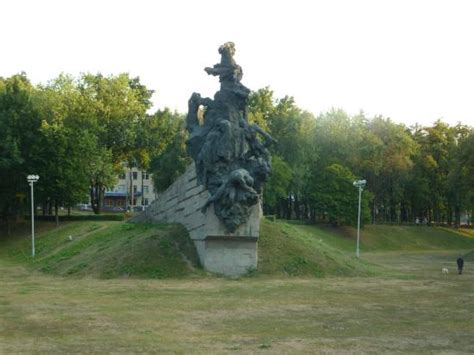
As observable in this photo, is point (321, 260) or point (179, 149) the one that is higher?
point (179, 149)

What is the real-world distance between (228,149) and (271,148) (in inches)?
1565

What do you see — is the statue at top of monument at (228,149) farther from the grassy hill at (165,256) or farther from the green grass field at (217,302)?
the green grass field at (217,302)

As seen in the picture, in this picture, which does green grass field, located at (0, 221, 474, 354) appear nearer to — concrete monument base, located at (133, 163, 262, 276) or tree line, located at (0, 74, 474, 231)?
concrete monument base, located at (133, 163, 262, 276)

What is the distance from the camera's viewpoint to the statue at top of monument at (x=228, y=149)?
1021 inches

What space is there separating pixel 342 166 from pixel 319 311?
5207 cm

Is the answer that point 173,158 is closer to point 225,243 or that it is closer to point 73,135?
point 73,135

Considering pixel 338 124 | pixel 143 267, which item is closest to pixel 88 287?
pixel 143 267

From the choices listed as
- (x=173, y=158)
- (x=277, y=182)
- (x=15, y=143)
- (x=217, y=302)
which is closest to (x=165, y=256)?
(x=217, y=302)

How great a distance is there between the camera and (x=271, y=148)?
6638cm

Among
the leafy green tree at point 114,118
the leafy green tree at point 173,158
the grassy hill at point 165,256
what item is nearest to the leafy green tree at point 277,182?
the leafy green tree at point 173,158

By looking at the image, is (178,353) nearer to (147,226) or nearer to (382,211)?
(147,226)

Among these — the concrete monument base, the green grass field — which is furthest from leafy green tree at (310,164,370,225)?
the concrete monument base

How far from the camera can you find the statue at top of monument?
25.9m

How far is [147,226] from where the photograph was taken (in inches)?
1303
